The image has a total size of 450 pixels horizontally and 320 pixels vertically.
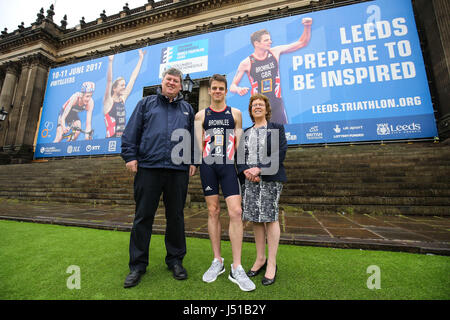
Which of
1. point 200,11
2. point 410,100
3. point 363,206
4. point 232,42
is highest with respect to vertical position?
point 200,11

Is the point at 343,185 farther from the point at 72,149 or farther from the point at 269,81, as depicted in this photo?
the point at 72,149

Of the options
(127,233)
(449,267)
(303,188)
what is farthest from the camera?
(303,188)

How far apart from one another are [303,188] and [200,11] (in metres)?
16.9

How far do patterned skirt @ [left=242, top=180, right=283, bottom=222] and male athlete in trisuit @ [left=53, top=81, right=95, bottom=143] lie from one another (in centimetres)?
1615

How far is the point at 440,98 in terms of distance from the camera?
9703 millimetres

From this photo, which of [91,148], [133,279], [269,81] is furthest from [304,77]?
[91,148]

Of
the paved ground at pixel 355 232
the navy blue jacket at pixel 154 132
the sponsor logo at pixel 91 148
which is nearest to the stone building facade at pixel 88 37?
the sponsor logo at pixel 91 148

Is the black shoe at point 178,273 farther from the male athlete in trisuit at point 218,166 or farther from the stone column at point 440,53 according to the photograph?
the stone column at point 440,53

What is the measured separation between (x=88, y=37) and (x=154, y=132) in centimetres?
2437

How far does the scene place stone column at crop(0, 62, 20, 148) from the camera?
18572 mm

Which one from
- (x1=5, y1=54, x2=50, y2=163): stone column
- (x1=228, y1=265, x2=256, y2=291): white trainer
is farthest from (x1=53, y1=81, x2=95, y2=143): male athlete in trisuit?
(x1=228, y1=265, x2=256, y2=291): white trainer

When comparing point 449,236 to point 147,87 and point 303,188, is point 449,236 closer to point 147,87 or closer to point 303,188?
point 303,188

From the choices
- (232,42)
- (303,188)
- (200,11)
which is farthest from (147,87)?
(303,188)
